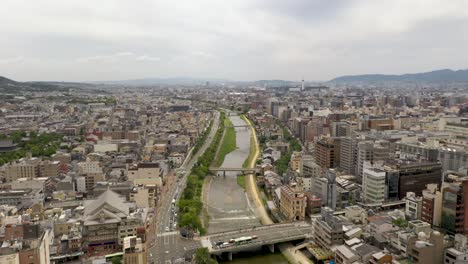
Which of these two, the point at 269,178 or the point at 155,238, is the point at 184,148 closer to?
the point at 269,178

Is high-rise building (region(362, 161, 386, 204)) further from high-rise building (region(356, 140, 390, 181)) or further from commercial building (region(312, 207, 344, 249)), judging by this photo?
commercial building (region(312, 207, 344, 249))

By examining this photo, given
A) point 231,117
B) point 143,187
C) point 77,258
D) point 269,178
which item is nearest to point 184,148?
point 269,178

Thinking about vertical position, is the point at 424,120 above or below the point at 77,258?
above

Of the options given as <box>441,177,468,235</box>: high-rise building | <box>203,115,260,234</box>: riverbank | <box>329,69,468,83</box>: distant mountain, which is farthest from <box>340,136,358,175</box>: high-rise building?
<box>329,69,468,83</box>: distant mountain

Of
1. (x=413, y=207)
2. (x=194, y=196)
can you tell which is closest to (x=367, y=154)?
(x=413, y=207)

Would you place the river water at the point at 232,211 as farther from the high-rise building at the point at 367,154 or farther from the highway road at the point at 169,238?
the high-rise building at the point at 367,154
